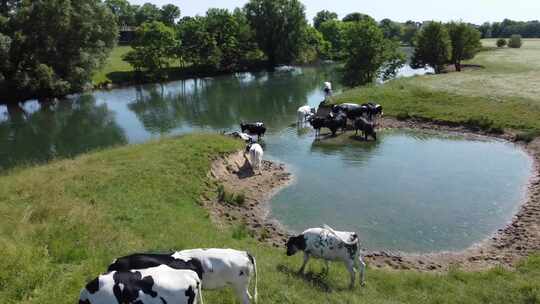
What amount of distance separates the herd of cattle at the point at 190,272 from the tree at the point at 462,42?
204ft

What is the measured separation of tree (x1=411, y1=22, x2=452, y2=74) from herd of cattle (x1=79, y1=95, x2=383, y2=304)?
193 feet

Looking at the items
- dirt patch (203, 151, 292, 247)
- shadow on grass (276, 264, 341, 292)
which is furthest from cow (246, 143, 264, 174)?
shadow on grass (276, 264, 341, 292)

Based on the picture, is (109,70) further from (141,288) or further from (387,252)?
(141,288)

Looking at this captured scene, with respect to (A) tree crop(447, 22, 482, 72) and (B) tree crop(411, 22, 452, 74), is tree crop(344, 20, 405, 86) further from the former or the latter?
(A) tree crop(447, 22, 482, 72)

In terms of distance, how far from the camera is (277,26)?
8506 centimetres

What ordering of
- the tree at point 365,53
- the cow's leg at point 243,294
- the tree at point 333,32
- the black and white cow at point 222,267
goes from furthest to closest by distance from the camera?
the tree at point 333,32, the tree at point 365,53, the cow's leg at point 243,294, the black and white cow at point 222,267

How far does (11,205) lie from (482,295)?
13.6 meters

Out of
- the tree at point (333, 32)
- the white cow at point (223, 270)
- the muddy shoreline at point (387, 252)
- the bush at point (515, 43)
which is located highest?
the tree at point (333, 32)

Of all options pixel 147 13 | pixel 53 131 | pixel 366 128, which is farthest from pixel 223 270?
pixel 147 13

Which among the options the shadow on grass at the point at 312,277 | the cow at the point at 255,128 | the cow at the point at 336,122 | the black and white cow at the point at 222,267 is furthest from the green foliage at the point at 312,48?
the black and white cow at the point at 222,267

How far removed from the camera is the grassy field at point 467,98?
31.8 meters

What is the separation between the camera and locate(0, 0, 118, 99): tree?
47531 mm

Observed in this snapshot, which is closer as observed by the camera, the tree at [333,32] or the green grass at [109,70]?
the green grass at [109,70]

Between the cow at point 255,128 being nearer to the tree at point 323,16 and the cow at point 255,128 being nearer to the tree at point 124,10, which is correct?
the tree at point 124,10
